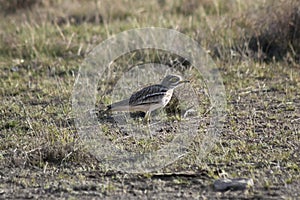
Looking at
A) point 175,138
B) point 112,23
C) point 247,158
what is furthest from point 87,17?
point 247,158

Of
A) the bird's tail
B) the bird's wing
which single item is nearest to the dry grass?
the bird's tail

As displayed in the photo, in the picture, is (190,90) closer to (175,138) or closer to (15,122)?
(175,138)

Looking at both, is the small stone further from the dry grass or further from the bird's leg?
the bird's leg

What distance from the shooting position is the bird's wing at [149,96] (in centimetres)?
686

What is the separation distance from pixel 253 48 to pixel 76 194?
5.30 m

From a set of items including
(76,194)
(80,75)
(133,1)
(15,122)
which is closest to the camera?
(76,194)

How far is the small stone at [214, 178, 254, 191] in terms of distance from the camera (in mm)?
5312

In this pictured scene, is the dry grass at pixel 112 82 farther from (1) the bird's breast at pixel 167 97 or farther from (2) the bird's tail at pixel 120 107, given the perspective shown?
(1) the bird's breast at pixel 167 97

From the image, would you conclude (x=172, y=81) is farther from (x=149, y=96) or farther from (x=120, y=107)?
(x=120, y=107)

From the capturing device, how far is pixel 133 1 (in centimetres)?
1270

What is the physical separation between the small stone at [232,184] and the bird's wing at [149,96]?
1.64 metres

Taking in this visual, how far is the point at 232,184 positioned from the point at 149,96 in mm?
1765

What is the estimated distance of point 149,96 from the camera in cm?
686

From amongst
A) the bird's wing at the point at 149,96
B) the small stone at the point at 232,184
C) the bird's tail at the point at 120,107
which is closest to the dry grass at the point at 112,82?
the small stone at the point at 232,184
